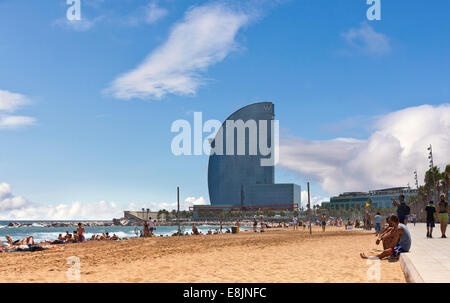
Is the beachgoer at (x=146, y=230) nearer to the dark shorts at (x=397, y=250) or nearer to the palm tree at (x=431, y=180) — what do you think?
the dark shorts at (x=397, y=250)

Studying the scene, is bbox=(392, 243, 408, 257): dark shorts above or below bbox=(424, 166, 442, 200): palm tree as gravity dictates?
below

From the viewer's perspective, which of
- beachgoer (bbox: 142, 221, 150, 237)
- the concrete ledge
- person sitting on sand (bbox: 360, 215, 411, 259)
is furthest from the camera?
beachgoer (bbox: 142, 221, 150, 237)

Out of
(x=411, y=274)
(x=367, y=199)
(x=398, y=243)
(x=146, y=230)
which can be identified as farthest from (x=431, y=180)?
(x=367, y=199)

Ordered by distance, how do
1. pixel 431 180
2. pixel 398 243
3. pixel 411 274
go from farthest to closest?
pixel 431 180
pixel 398 243
pixel 411 274

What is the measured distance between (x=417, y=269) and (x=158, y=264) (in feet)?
20.4

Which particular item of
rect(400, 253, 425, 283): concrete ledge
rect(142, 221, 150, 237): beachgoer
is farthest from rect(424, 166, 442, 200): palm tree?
rect(400, 253, 425, 283): concrete ledge

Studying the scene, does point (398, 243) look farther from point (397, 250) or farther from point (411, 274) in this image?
point (411, 274)

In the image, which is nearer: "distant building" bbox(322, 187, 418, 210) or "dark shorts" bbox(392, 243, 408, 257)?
"dark shorts" bbox(392, 243, 408, 257)

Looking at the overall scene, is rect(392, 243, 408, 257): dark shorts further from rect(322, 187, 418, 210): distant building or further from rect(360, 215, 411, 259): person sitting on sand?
rect(322, 187, 418, 210): distant building

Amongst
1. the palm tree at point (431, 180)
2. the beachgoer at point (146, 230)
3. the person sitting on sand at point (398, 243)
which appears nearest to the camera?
the person sitting on sand at point (398, 243)

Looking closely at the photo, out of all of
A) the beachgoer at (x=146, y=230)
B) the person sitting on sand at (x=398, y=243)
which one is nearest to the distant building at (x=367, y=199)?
the beachgoer at (x=146, y=230)

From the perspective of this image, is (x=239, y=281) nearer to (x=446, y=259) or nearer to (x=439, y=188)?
(x=446, y=259)

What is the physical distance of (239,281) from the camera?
7.68m
